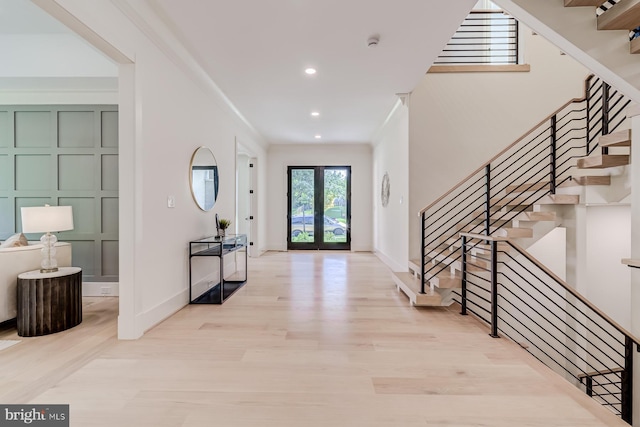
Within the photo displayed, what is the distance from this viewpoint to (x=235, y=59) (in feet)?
11.5

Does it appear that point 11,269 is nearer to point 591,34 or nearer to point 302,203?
point 591,34

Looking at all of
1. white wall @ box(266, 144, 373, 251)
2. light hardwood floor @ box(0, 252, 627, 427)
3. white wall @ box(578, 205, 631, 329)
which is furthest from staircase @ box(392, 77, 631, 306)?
white wall @ box(266, 144, 373, 251)

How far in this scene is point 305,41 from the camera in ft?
10.3

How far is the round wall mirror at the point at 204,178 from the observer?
3799 millimetres

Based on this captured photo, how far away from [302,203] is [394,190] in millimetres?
3212

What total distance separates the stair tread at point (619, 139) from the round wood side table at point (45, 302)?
205 inches

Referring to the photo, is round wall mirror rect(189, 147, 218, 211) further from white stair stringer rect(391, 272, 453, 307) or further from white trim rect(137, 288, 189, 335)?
white stair stringer rect(391, 272, 453, 307)

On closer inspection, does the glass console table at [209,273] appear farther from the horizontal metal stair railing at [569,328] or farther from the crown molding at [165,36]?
the horizontal metal stair railing at [569,328]

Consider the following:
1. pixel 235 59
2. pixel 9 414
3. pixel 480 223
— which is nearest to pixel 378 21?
pixel 235 59

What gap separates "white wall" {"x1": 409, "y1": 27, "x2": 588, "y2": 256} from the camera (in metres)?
4.62

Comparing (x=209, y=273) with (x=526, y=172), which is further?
(x=526, y=172)

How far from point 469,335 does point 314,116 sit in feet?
14.2

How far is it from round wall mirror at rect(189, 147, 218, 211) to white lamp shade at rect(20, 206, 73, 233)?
124cm

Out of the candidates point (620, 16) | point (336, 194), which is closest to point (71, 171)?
point (620, 16)
